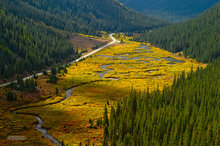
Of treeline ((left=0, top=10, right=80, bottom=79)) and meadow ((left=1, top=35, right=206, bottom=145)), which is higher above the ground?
treeline ((left=0, top=10, right=80, bottom=79))

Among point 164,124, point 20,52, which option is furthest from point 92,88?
point 20,52

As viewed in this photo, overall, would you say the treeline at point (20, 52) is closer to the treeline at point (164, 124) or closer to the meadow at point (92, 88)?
the meadow at point (92, 88)

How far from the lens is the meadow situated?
74.4 metres

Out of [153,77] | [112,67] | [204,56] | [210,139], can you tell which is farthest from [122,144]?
[204,56]

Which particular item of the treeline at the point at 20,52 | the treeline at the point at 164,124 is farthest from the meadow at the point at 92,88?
the treeline at the point at 20,52

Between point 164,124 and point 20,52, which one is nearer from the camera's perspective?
point 164,124

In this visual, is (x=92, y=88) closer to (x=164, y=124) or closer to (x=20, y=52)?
(x=164, y=124)

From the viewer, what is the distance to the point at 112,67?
17488 centimetres

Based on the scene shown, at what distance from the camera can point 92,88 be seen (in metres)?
123

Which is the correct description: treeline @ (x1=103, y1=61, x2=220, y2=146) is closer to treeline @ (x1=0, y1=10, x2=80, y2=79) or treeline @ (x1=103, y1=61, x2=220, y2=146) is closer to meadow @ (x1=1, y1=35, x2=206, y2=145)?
meadow @ (x1=1, y1=35, x2=206, y2=145)

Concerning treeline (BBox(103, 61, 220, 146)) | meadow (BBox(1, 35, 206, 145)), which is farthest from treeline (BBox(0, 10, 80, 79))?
treeline (BBox(103, 61, 220, 146))

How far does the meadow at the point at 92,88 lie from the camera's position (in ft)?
244

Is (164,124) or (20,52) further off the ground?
(20,52)

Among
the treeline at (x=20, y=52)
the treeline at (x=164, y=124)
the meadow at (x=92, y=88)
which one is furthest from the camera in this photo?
the treeline at (x=20, y=52)
